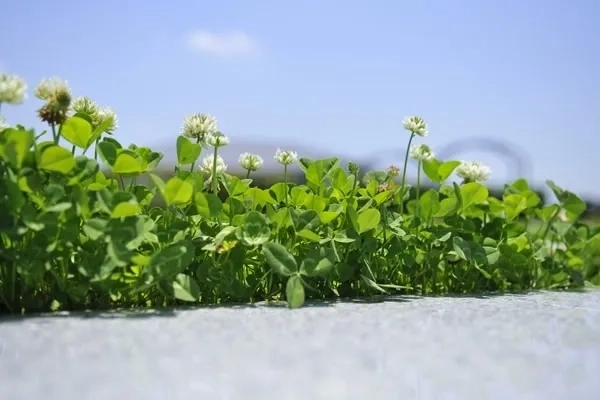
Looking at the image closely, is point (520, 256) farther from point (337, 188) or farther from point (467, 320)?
point (467, 320)

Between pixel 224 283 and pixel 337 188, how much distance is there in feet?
1.03

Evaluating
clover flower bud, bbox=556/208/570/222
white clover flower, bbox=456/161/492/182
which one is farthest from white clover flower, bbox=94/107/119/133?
clover flower bud, bbox=556/208/570/222

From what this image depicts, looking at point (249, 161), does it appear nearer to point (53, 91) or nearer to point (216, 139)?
point (216, 139)

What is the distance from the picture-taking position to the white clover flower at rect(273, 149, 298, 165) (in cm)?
134

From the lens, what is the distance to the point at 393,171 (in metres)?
1.42

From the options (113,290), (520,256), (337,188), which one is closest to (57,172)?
(113,290)

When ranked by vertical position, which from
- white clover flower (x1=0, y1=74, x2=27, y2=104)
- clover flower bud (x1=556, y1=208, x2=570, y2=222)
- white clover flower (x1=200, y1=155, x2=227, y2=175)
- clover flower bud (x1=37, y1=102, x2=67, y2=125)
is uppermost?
white clover flower (x1=0, y1=74, x2=27, y2=104)

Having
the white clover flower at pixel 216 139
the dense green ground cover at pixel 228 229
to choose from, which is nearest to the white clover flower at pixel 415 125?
the dense green ground cover at pixel 228 229

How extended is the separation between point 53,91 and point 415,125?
669 mm

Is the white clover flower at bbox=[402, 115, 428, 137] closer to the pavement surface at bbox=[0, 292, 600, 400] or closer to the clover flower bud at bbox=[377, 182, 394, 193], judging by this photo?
the clover flower bud at bbox=[377, 182, 394, 193]

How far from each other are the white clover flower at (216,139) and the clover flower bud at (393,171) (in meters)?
0.35

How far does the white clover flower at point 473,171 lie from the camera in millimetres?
1535

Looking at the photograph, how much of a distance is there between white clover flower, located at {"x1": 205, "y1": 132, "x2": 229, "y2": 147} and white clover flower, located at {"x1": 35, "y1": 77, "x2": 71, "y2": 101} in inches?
11.3

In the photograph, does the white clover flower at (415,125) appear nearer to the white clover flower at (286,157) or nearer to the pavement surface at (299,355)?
the white clover flower at (286,157)
